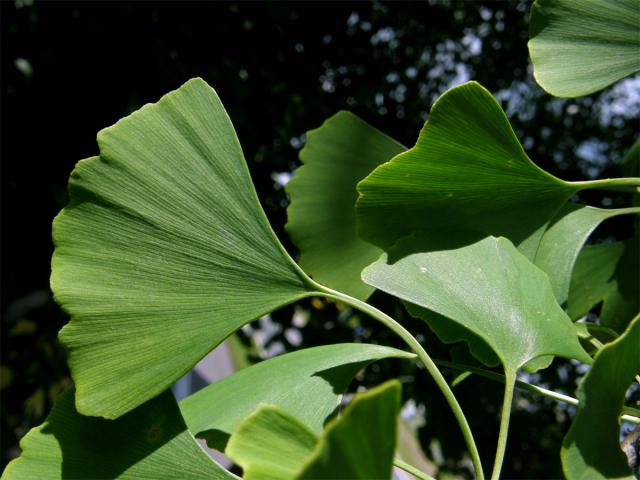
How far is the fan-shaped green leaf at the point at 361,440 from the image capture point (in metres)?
0.24

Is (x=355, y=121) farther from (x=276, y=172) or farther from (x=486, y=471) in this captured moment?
(x=486, y=471)

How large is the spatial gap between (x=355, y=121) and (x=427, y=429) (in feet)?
3.19

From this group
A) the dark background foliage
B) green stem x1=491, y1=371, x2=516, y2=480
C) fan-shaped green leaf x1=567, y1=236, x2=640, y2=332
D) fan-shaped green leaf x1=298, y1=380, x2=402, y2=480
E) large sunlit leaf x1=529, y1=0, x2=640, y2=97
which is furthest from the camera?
the dark background foliage

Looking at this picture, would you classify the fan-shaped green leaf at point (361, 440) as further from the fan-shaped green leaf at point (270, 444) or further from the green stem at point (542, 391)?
the green stem at point (542, 391)

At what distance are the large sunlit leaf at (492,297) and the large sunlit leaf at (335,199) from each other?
120 mm

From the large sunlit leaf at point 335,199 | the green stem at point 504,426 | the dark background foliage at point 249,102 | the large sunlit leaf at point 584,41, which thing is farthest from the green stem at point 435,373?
the dark background foliage at point 249,102

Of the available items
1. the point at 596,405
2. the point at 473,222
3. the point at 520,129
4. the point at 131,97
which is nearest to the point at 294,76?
the point at 131,97

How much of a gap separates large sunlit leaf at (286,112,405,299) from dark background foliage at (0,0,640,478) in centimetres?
56

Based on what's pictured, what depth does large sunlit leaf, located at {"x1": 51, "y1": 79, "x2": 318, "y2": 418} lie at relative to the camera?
397mm

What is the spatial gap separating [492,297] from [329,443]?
8.3 inches

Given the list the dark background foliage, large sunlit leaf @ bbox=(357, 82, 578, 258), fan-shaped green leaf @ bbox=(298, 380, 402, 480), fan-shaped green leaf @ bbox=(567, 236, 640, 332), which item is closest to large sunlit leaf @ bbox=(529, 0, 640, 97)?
large sunlit leaf @ bbox=(357, 82, 578, 258)

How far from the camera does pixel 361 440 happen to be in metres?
0.25

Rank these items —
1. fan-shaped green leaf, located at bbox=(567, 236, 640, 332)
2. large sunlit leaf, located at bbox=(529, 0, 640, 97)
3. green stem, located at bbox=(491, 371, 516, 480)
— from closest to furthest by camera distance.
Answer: green stem, located at bbox=(491, 371, 516, 480)
large sunlit leaf, located at bbox=(529, 0, 640, 97)
fan-shaped green leaf, located at bbox=(567, 236, 640, 332)

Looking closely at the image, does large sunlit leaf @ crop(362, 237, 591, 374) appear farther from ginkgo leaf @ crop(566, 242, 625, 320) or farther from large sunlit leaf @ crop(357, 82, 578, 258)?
ginkgo leaf @ crop(566, 242, 625, 320)
